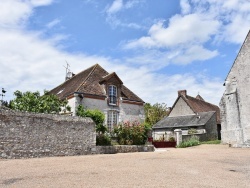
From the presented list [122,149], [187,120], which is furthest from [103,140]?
[187,120]

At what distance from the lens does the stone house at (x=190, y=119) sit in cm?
2884

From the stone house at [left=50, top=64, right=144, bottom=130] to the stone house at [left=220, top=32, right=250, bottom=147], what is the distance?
7582 mm

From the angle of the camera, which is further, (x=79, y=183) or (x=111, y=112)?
(x=111, y=112)

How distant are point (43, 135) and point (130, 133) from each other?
627cm

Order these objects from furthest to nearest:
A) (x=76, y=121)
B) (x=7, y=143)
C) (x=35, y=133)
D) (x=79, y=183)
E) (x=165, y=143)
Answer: (x=165, y=143) < (x=76, y=121) < (x=35, y=133) < (x=7, y=143) < (x=79, y=183)

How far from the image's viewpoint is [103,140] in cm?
1620

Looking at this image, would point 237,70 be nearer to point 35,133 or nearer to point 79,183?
point 35,133

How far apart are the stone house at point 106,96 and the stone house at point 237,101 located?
758 cm

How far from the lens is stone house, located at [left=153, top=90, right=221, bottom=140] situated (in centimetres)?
2884

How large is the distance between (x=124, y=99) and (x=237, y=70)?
10.4 meters

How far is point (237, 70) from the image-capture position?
22.7 meters

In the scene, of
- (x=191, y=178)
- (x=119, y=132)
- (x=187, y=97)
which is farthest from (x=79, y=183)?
(x=187, y=97)

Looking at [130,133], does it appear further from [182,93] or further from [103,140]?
[182,93]

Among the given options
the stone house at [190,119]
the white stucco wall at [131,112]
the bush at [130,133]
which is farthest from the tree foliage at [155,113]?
the bush at [130,133]
